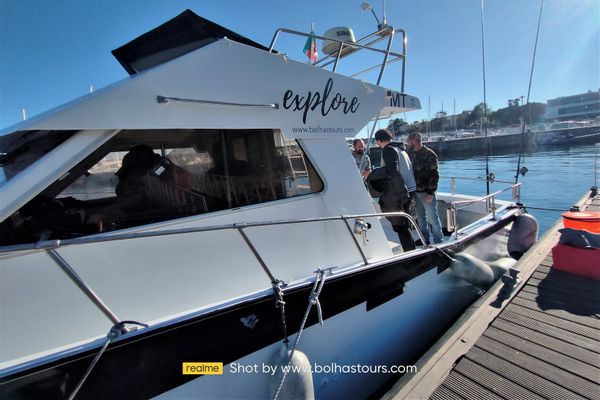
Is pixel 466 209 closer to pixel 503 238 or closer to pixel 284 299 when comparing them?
pixel 503 238

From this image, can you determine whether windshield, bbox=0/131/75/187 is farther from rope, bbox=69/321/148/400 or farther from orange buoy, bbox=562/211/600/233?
orange buoy, bbox=562/211/600/233

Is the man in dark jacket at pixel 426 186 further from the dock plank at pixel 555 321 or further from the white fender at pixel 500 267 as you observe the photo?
the dock plank at pixel 555 321

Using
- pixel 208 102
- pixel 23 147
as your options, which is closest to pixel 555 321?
pixel 208 102

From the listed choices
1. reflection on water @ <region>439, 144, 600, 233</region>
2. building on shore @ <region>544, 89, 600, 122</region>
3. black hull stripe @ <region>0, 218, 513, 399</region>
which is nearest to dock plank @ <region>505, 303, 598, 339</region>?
black hull stripe @ <region>0, 218, 513, 399</region>

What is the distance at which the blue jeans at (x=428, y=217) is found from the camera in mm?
3916

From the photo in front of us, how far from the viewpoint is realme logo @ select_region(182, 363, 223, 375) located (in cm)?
167

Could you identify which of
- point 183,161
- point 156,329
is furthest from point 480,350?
point 183,161

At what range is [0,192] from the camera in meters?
1.48

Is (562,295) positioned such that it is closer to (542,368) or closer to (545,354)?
(545,354)

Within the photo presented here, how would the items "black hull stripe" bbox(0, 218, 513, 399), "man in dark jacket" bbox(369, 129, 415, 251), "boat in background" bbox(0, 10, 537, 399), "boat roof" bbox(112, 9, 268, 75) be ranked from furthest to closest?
"man in dark jacket" bbox(369, 129, 415, 251)
"boat roof" bbox(112, 9, 268, 75)
"boat in background" bbox(0, 10, 537, 399)
"black hull stripe" bbox(0, 218, 513, 399)

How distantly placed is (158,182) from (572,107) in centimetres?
10236

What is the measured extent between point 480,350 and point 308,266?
5.13 feet

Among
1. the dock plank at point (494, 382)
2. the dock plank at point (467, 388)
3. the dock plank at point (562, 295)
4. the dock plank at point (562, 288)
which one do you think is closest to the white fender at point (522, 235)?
the dock plank at point (562, 288)

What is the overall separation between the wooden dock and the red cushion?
12 centimetres
